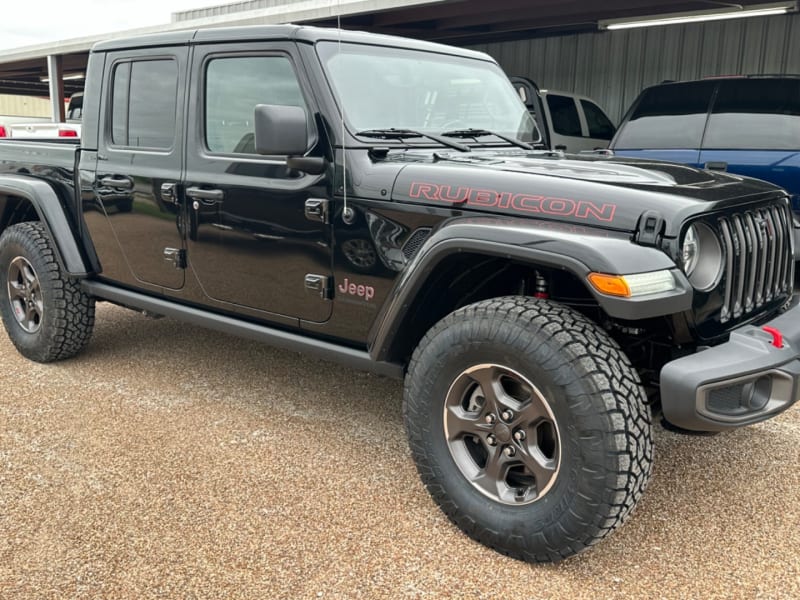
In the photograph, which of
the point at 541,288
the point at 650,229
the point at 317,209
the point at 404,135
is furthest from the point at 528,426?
the point at 404,135

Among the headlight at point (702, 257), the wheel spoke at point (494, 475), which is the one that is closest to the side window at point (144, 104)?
the wheel spoke at point (494, 475)

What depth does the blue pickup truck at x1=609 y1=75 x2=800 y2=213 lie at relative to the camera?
5.73 metres

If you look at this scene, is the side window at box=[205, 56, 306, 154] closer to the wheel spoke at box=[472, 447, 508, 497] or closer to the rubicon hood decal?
the rubicon hood decal

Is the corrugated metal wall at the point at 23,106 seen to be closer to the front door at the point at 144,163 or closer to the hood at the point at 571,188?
the front door at the point at 144,163

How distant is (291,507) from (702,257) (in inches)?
68.0

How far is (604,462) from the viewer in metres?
2.28

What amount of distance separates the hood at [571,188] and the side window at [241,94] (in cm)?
60

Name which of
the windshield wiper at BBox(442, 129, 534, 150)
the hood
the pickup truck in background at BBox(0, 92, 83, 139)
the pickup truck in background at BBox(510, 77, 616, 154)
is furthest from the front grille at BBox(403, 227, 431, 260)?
the pickup truck in background at BBox(510, 77, 616, 154)

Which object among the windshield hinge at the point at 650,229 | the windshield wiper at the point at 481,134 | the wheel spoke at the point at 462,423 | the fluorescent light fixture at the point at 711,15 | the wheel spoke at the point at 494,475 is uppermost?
the fluorescent light fixture at the point at 711,15

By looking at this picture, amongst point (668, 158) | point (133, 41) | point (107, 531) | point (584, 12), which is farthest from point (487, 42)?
point (107, 531)

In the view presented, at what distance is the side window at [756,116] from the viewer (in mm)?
5789

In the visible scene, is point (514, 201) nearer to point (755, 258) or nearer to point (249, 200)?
point (755, 258)

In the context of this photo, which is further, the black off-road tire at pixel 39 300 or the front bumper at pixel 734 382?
the black off-road tire at pixel 39 300

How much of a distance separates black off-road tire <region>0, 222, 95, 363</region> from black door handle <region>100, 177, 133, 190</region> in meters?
0.57
